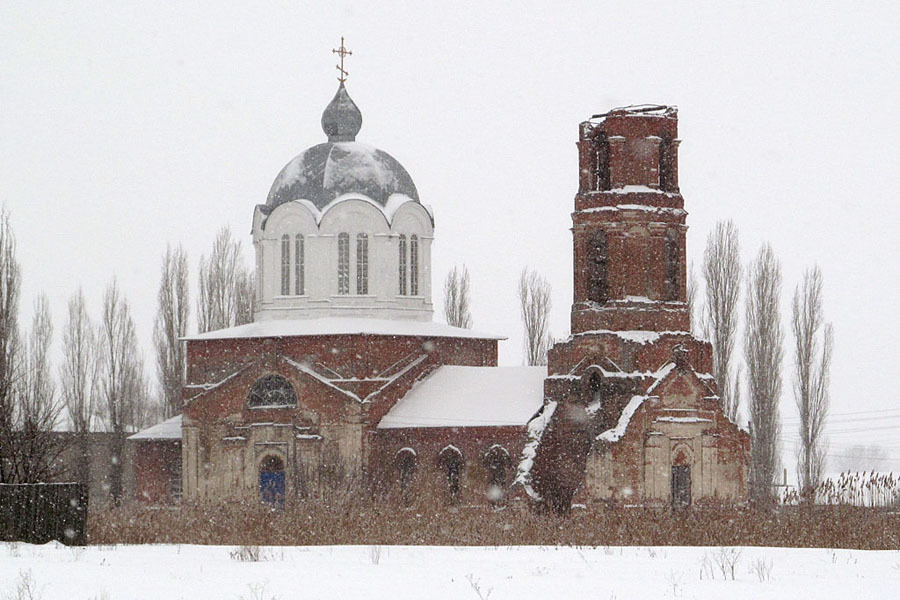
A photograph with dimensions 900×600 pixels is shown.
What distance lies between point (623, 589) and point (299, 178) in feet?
88.4

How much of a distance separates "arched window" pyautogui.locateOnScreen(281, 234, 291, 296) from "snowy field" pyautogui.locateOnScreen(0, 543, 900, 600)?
2102 centimetres

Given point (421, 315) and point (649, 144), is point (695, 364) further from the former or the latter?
point (421, 315)

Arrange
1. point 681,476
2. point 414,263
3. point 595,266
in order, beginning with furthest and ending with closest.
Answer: point 414,263 < point 595,266 < point 681,476

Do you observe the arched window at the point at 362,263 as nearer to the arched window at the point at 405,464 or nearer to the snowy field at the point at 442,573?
the arched window at the point at 405,464

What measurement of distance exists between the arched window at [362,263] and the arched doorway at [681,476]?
9.52 m

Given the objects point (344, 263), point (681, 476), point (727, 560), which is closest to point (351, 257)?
point (344, 263)

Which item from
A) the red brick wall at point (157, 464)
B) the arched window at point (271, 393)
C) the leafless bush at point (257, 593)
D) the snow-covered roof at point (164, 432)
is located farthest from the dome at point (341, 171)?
the leafless bush at point (257, 593)

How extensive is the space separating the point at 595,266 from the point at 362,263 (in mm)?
6718

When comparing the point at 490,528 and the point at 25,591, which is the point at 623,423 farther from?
the point at 25,591

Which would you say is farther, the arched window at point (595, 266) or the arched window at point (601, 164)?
the arched window at point (601, 164)

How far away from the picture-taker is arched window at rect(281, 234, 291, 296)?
42.0m

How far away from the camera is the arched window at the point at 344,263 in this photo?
1636 inches

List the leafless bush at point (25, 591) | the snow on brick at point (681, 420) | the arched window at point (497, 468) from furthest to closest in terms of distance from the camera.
A: the arched window at point (497, 468)
the snow on brick at point (681, 420)
the leafless bush at point (25, 591)

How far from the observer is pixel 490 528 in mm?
24531
